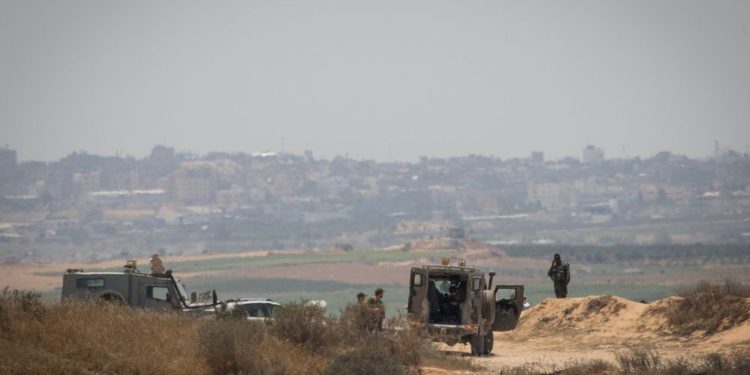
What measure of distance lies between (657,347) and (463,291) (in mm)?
4330

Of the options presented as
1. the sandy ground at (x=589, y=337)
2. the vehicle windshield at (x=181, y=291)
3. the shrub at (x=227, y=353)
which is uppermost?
the vehicle windshield at (x=181, y=291)

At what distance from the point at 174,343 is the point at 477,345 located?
9.60 m

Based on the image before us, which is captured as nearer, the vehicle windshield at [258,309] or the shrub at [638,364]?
the shrub at [638,364]

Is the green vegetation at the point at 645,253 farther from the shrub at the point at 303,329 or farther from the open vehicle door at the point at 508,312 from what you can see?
the shrub at the point at 303,329

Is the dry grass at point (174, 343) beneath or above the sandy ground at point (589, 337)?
above

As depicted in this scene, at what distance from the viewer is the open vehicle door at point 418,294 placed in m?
30.2

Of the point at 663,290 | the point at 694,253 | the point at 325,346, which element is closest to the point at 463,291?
the point at 325,346

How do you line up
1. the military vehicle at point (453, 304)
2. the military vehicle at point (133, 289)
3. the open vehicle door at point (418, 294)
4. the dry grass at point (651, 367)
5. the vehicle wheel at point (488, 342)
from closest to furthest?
1. the dry grass at point (651, 367)
2. the military vehicle at point (133, 289)
3. the military vehicle at point (453, 304)
4. the open vehicle door at point (418, 294)
5. the vehicle wheel at point (488, 342)

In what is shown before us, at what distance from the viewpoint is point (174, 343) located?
22359mm

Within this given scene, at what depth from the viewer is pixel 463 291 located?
30297 millimetres

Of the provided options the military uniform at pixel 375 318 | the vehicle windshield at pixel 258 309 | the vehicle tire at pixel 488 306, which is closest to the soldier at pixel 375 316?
the military uniform at pixel 375 318

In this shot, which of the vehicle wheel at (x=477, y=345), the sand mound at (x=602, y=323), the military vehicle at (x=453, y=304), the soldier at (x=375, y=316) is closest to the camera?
the soldier at (x=375, y=316)

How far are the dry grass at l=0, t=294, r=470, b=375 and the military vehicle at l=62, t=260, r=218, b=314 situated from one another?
347 centimetres

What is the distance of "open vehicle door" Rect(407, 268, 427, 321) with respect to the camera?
3022 centimetres
